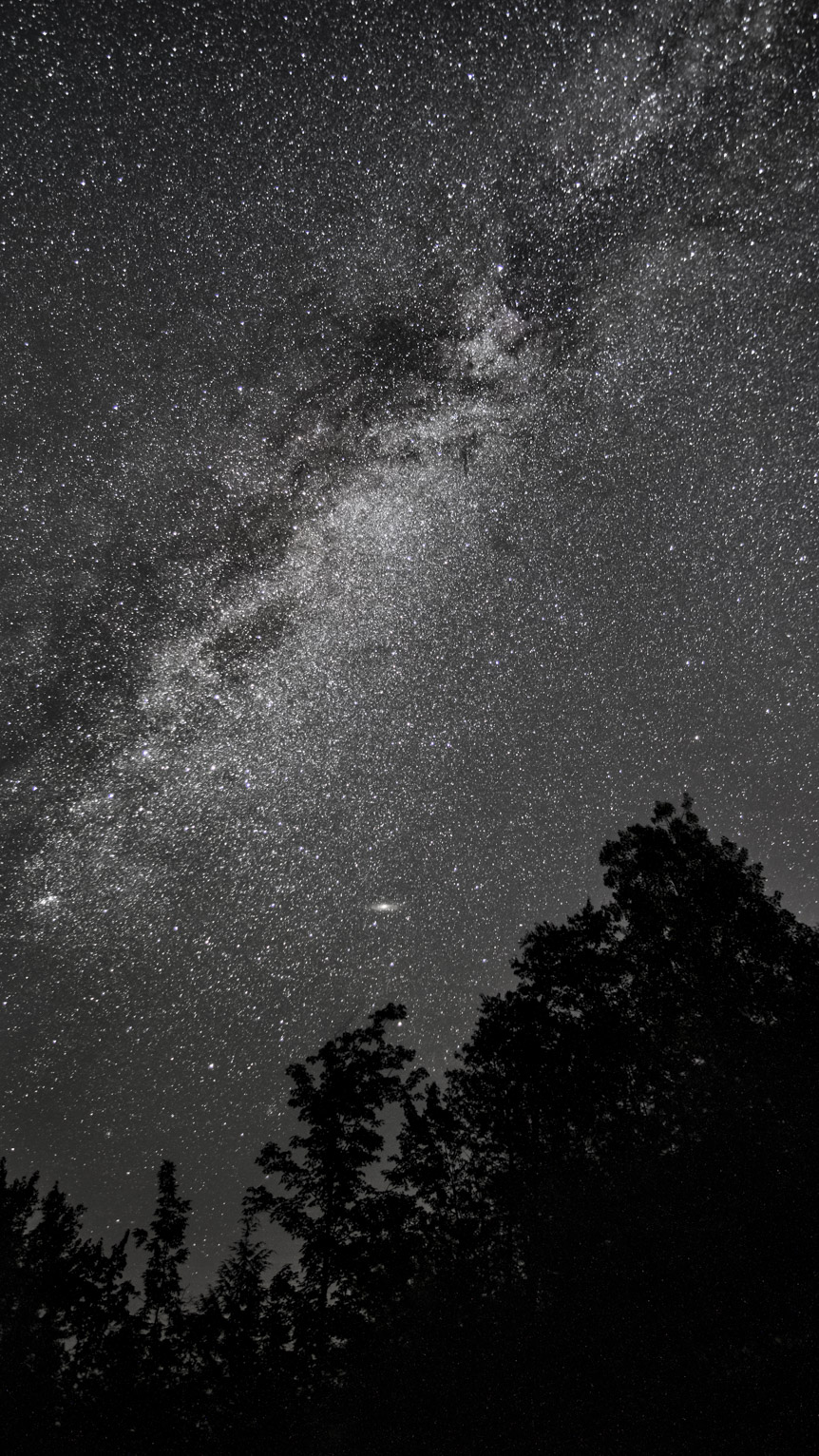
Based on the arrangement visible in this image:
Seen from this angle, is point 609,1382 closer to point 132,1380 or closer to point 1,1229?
point 132,1380

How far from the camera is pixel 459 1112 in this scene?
20.5m

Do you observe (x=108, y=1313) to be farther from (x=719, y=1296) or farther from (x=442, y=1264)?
(x=719, y=1296)

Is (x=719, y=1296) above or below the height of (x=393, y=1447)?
above

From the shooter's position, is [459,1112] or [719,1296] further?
[459,1112]

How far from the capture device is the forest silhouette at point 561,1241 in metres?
11.4

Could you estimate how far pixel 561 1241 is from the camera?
51.6ft

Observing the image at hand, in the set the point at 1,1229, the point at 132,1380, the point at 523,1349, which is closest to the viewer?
the point at 523,1349

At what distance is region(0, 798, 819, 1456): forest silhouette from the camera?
37.4 ft

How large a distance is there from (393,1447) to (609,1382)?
5.76 metres

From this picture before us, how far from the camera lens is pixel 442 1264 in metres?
18.9

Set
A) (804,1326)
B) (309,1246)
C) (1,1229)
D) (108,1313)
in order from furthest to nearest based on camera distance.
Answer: (1,1229), (108,1313), (309,1246), (804,1326)

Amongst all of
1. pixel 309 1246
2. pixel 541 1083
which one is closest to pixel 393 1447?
pixel 309 1246

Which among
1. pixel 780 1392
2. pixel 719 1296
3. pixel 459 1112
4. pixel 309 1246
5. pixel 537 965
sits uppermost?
pixel 537 965

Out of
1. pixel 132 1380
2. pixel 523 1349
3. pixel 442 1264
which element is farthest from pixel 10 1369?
pixel 523 1349
